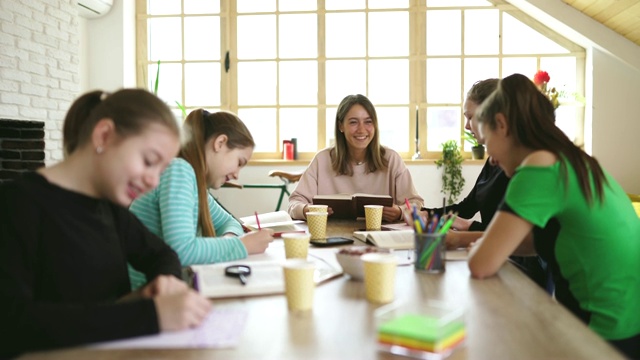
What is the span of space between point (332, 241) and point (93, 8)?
437 cm

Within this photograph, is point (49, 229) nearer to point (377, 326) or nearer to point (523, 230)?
point (377, 326)

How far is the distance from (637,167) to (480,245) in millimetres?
4587

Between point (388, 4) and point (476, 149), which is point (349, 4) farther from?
point (476, 149)

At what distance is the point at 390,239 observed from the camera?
191 cm

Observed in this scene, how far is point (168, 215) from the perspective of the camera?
5.06 ft

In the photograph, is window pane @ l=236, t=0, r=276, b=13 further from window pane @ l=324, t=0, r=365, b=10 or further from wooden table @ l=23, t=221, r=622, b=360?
wooden table @ l=23, t=221, r=622, b=360

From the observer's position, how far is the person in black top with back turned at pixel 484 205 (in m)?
1.89

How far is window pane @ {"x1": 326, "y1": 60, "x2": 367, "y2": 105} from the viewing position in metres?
5.75

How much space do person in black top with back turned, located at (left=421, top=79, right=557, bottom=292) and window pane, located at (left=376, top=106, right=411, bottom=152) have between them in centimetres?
294

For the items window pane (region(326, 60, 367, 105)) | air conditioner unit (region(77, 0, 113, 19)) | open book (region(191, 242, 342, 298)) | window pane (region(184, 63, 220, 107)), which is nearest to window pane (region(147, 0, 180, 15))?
Answer: air conditioner unit (region(77, 0, 113, 19))

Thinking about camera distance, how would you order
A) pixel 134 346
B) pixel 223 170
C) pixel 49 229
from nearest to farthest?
1. pixel 134 346
2. pixel 49 229
3. pixel 223 170

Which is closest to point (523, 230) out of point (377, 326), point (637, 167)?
point (377, 326)

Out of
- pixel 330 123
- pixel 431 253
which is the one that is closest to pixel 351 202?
pixel 431 253

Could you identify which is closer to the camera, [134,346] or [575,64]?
[134,346]
